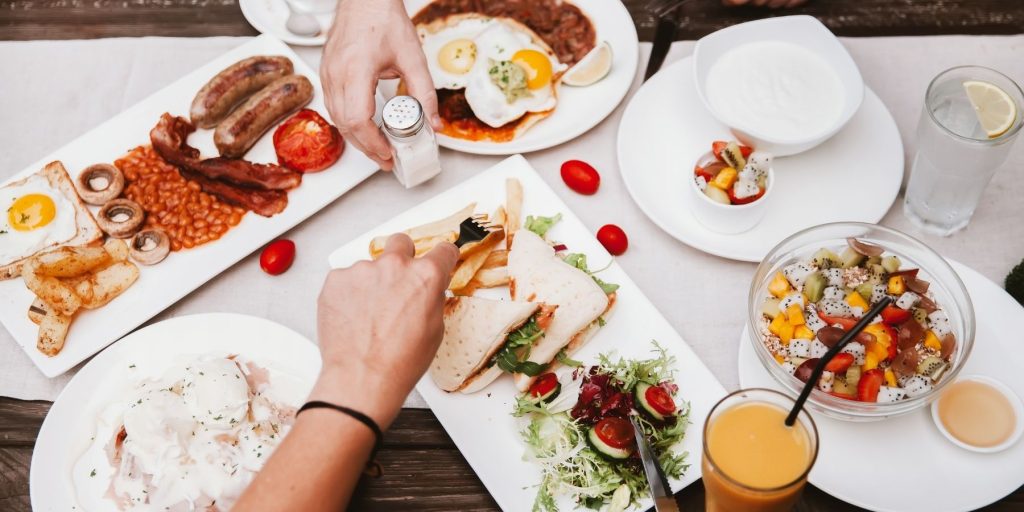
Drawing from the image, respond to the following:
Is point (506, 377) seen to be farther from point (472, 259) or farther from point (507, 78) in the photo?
point (507, 78)

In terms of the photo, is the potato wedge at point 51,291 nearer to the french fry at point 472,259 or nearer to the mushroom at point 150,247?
the mushroom at point 150,247

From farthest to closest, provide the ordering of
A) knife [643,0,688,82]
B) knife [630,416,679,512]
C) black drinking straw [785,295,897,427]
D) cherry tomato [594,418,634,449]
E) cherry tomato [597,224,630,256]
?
knife [643,0,688,82], cherry tomato [597,224,630,256], cherry tomato [594,418,634,449], knife [630,416,679,512], black drinking straw [785,295,897,427]

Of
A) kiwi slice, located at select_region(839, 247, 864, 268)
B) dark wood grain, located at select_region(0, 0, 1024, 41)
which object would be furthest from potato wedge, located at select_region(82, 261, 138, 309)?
kiwi slice, located at select_region(839, 247, 864, 268)

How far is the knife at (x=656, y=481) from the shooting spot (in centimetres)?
221

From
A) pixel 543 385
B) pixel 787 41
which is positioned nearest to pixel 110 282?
pixel 543 385

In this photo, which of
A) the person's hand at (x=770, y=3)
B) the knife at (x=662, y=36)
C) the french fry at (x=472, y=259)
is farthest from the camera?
the person's hand at (x=770, y=3)

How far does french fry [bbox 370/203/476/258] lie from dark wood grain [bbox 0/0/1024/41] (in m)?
1.27

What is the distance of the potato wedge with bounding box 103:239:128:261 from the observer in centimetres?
286

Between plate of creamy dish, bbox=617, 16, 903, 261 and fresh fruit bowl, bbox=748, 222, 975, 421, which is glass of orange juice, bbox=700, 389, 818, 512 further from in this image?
plate of creamy dish, bbox=617, 16, 903, 261

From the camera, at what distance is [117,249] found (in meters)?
2.87

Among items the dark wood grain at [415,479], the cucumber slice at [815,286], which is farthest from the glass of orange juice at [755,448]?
the cucumber slice at [815,286]

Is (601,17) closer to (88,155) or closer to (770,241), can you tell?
(770,241)

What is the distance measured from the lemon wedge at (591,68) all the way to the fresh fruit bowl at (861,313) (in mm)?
1103

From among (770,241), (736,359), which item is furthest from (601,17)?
(736,359)
